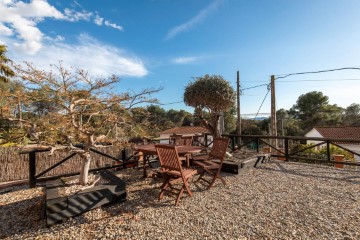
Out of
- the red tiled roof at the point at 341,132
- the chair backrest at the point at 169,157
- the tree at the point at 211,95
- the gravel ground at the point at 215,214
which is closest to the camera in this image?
the gravel ground at the point at 215,214

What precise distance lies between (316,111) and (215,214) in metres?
29.3

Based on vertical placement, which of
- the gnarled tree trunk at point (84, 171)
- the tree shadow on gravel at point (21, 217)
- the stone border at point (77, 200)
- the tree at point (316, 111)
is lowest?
the tree shadow on gravel at point (21, 217)

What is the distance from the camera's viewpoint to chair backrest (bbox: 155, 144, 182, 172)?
3.01m

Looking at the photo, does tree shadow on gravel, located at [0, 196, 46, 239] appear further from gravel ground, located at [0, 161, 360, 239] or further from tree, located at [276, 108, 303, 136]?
tree, located at [276, 108, 303, 136]

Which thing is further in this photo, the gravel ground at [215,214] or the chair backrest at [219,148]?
the chair backrest at [219,148]

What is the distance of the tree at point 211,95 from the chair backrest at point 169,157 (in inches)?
102

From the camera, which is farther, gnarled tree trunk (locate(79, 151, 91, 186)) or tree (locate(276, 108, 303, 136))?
tree (locate(276, 108, 303, 136))

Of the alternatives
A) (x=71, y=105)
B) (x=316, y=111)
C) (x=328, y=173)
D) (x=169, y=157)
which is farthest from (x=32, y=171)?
(x=316, y=111)

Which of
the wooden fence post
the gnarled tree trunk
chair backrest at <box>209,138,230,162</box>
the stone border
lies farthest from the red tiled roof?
the wooden fence post

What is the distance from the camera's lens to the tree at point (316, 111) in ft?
81.2

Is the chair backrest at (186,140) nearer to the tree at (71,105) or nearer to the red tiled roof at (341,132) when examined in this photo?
the tree at (71,105)

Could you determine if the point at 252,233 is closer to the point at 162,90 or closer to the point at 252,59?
the point at 162,90

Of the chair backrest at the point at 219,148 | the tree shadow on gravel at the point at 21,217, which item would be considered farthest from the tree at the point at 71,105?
the chair backrest at the point at 219,148

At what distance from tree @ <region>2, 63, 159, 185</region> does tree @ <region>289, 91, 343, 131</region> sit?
27644mm
